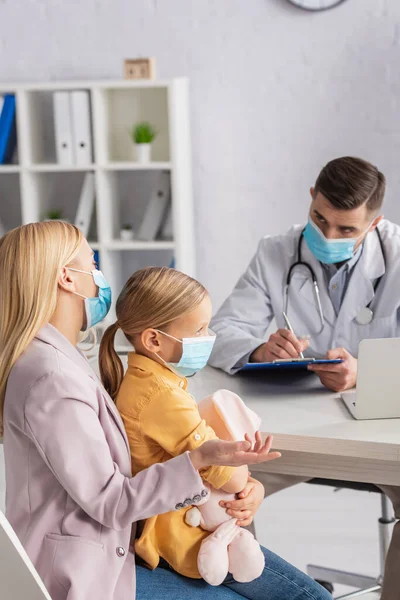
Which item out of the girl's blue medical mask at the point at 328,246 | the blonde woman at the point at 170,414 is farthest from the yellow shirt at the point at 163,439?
the girl's blue medical mask at the point at 328,246

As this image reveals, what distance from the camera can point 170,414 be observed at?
50.2 inches

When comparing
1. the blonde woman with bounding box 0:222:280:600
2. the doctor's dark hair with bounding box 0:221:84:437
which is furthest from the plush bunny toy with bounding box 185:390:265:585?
the doctor's dark hair with bounding box 0:221:84:437

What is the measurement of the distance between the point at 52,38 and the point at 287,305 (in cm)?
188

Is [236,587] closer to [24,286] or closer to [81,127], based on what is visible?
[24,286]

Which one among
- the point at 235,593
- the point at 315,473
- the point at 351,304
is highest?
the point at 351,304

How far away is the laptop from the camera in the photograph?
1.50 m

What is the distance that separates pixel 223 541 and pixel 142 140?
2.20 meters

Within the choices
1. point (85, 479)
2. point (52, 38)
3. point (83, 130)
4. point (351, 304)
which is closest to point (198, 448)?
point (85, 479)

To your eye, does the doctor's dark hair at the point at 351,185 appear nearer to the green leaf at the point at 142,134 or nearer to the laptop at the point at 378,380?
the laptop at the point at 378,380

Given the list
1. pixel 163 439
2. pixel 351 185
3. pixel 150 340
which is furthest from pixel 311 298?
pixel 163 439

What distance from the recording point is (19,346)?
121 centimetres

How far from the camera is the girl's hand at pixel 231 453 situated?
1.16 meters

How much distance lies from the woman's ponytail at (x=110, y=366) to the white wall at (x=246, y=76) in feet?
6.77

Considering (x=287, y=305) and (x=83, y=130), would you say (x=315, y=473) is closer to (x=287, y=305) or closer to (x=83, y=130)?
(x=287, y=305)
